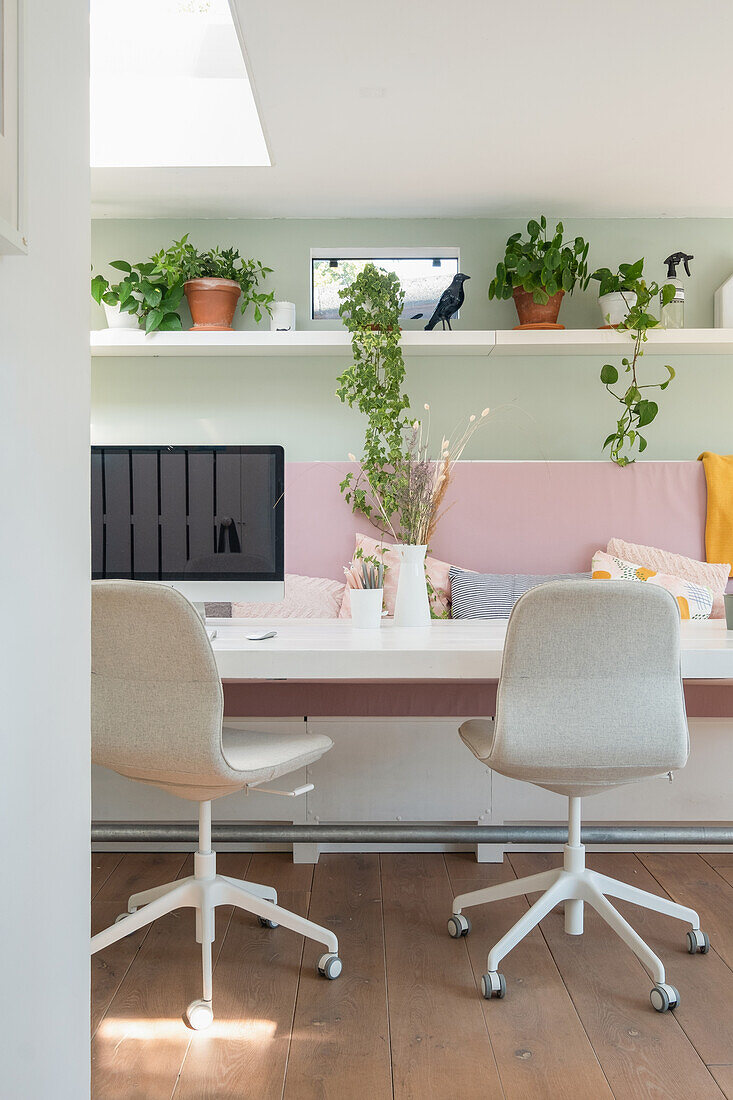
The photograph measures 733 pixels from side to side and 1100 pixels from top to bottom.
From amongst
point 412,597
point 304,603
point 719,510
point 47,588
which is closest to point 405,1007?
point 412,597

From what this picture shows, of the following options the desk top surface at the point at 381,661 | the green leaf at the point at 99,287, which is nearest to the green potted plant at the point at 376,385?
the green leaf at the point at 99,287

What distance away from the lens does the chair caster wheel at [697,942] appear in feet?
6.89

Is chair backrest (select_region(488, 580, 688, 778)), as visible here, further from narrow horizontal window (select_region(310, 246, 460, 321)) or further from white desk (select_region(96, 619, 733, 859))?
narrow horizontal window (select_region(310, 246, 460, 321))

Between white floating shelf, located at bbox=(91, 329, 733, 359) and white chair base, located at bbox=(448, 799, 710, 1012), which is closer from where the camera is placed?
white chair base, located at bbox=(448, 799, 710, 1012)

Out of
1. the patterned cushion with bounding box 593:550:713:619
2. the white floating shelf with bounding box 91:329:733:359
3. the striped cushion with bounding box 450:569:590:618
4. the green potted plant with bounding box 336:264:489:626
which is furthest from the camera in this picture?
the white floating shelf with bounding box 91:329:733:359

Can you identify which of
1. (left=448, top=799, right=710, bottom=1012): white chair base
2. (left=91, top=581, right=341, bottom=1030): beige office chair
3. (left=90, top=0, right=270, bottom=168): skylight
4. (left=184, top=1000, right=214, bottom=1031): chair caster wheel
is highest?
(left=90, top=0, right=270, bottom=168): skylight

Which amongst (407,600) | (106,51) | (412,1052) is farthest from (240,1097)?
(106,51)

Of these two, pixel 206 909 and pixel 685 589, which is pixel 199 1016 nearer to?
pixel 206 909

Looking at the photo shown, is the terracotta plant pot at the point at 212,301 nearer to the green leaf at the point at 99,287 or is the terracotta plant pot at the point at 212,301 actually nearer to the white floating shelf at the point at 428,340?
the white floating shelf at the point at 428,340

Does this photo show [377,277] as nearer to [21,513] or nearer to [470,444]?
[470,444]

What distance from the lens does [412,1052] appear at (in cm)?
170

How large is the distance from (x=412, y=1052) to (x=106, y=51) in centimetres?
314

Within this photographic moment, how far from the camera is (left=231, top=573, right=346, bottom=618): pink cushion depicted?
10.7ft

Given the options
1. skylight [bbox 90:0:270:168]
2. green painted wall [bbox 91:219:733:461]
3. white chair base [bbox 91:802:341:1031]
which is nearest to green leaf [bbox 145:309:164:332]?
green painted wall [bbox 91:219:733:461]
